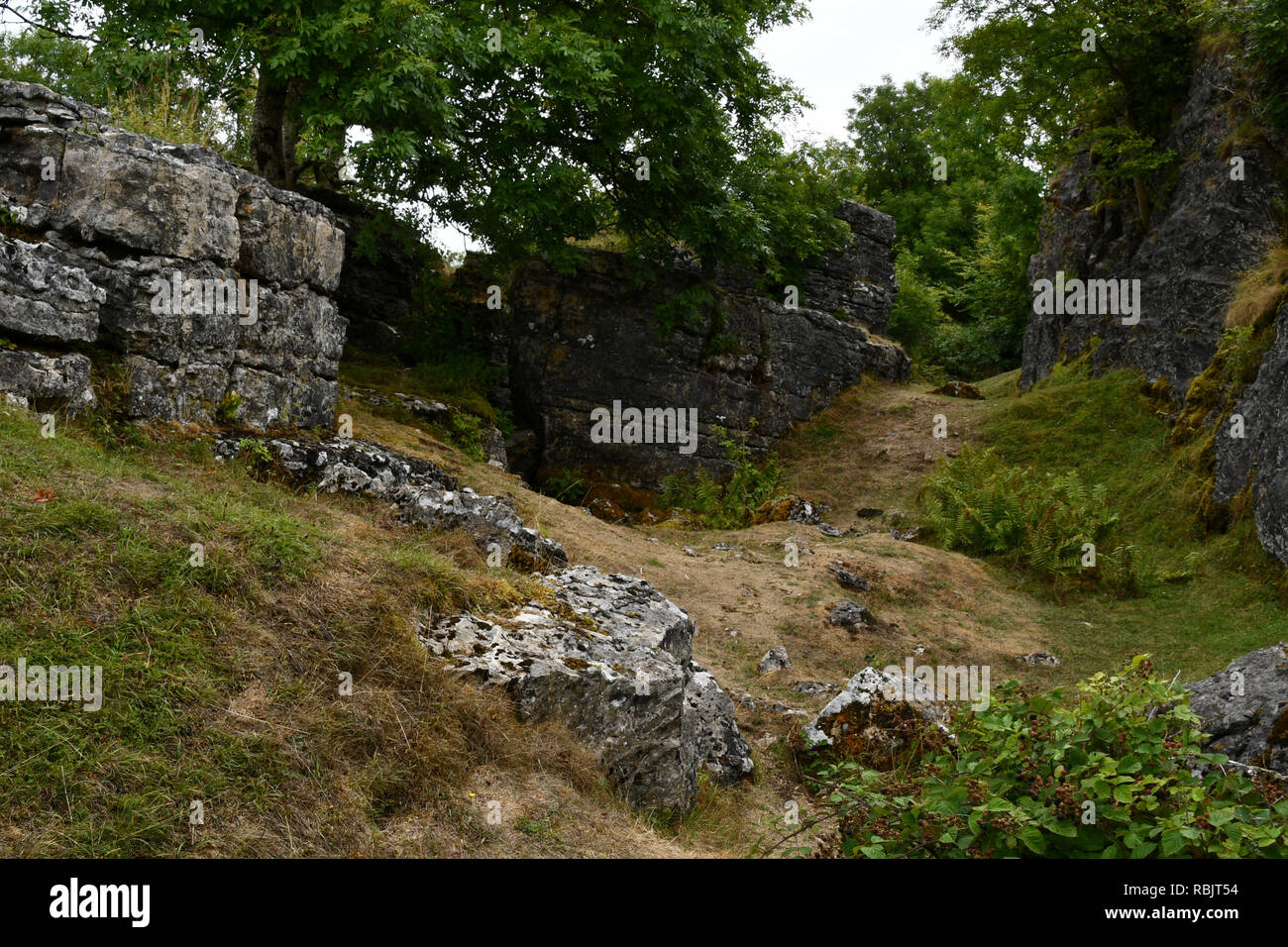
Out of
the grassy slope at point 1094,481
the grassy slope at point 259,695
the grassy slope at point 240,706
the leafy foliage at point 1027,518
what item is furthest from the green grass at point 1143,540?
the grassy slope at point 240,706

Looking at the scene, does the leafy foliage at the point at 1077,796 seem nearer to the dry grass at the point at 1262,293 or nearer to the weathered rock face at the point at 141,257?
the weathered rock face at the point at 141,257

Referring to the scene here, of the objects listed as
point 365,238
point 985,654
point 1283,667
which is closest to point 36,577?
point 1283,667

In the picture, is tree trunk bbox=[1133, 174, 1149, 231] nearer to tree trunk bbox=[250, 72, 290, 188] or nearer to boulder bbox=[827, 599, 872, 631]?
boulder bbox=[827, 599, 872, 631]

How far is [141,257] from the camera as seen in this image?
319 inches

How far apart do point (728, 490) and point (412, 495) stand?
37.2ft

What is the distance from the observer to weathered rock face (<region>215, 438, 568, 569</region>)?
7.78 meters

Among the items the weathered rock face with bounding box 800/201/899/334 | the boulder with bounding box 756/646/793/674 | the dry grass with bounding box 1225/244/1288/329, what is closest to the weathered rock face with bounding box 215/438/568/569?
the boulder with bounding box 756/646/793/674

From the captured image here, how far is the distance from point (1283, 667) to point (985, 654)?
5415 mm

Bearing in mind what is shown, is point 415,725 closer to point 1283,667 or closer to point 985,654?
→ point 1283,667

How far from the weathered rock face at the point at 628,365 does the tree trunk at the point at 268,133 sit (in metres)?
6.31

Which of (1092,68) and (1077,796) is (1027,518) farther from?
(1077,796)

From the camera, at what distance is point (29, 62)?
23.0 meters

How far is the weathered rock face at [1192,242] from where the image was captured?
17750 mm
